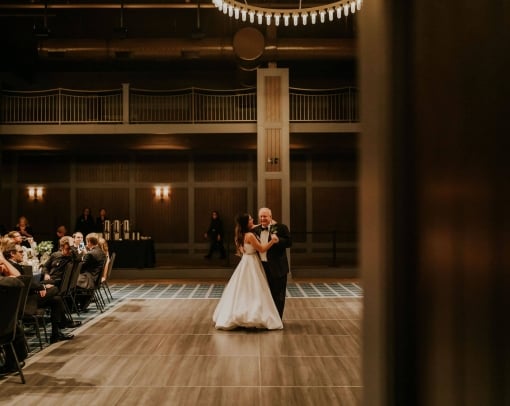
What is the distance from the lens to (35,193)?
48.0ft

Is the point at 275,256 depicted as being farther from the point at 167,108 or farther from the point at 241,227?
the point at 167,108

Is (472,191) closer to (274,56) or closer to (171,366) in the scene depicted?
(171,366)

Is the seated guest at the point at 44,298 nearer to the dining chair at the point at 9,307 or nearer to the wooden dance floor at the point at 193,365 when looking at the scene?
the wooden dance floor at the point at 193,365

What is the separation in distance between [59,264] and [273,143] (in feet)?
21.3

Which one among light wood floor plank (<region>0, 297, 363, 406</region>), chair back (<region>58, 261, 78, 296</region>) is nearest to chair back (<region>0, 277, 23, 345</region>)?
light wood floor plank (<region>0, 297, 363, 406</region>)

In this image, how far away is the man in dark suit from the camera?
6223mm

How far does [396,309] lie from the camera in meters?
0.75

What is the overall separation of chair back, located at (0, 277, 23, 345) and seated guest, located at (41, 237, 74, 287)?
5.96 feet

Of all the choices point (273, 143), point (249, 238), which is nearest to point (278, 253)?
point (249, 238)

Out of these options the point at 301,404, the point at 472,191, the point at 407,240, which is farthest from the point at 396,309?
the point at 301,404

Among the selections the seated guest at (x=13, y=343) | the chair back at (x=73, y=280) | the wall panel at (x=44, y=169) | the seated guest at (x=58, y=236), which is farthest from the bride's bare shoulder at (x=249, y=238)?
the wall panel at (x=44, y=169)

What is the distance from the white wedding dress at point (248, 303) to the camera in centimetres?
604

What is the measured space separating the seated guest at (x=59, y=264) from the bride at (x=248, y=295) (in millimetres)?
1897

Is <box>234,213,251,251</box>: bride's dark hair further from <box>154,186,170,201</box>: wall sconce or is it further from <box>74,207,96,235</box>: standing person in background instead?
<box>154,186,170,201</box>: wall sconce
